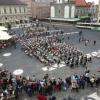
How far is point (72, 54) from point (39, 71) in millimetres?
6765

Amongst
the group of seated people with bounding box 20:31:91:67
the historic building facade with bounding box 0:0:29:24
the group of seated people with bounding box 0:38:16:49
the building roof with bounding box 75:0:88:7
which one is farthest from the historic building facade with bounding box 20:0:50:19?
the group of seated people with bounding box 20:31:91:67

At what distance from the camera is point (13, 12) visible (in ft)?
260

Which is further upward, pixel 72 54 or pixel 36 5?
pixel 36 5

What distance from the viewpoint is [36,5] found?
98.5 m

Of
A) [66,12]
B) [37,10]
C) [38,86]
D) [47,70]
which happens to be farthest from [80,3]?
[38,86]

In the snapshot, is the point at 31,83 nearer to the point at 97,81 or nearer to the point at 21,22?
the point at 97,81

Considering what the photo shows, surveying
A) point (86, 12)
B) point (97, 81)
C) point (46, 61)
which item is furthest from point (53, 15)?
point (97, 81)

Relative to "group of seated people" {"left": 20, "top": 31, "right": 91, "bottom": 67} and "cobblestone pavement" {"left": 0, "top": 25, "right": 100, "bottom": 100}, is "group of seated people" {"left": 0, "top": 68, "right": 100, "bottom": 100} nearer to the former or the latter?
"cobblestone pavement" {"left": 0, "top": 25, "right": 100, "bottom": 100}

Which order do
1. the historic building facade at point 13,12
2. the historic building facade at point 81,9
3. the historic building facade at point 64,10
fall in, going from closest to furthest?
the historic building facade at point 13,12 → the historic building facade at point 64,10 → the historic building facade at point 81,9

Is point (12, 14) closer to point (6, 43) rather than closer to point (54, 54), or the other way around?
point (6, 43)

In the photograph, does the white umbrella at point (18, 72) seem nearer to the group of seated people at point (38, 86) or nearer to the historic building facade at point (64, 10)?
the group of seated people at point (38, 86)

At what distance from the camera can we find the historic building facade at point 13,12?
7647 centimetres

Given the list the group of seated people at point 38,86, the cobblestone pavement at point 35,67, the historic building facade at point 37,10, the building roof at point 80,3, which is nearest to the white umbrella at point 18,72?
the cobblestone pavement at point 35,67

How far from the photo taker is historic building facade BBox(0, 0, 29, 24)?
76.5 meters
